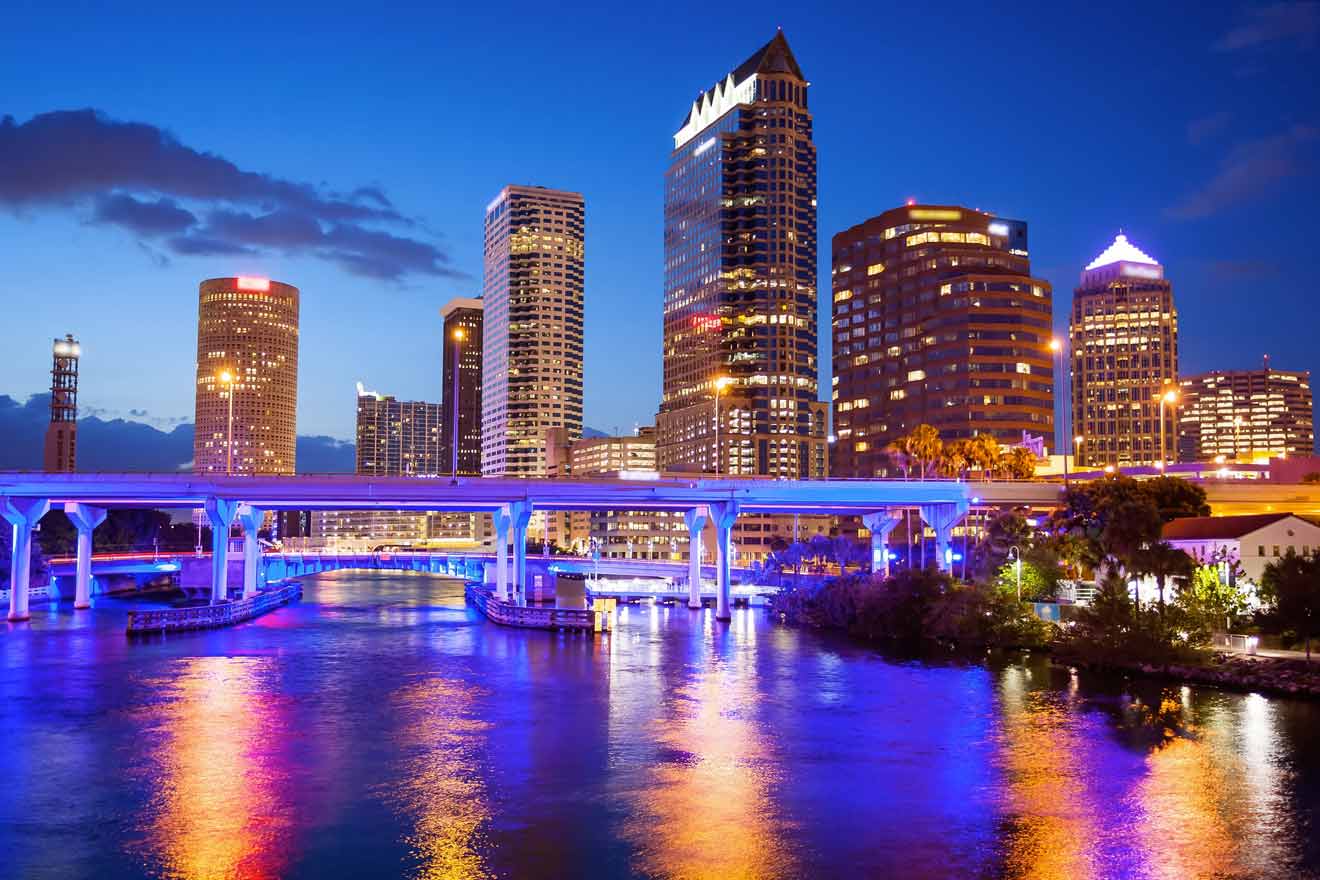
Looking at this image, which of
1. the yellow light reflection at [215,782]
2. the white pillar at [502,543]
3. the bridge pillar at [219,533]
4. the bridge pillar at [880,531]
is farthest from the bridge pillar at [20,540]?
the bridge pillar at [880,531]

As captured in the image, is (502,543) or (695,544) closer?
(502,543)

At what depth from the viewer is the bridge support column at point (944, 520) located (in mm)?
122588

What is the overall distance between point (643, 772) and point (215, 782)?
15.6 metres

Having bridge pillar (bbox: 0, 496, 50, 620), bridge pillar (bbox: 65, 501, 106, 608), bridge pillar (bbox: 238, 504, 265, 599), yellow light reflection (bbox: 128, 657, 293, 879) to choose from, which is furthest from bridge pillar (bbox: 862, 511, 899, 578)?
bridge pillar (bbox: 0, 496, 50, 620)

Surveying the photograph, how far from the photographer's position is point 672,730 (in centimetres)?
5231

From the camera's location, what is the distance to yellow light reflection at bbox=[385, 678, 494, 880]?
32.2 meters

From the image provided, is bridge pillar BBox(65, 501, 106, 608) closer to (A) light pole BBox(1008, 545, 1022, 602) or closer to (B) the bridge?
(B) the bridge

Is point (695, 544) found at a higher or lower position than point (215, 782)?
higher

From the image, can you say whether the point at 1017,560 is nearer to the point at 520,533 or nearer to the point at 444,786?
the point at 520,533

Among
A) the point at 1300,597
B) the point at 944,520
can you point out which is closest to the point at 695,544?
the point at 944,520

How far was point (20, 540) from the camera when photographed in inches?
4220

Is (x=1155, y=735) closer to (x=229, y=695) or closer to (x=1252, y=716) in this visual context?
(x=1252, y=716)

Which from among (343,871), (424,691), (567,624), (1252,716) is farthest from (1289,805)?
(567,624)

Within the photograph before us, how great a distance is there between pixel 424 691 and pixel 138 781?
2440 centimetres
